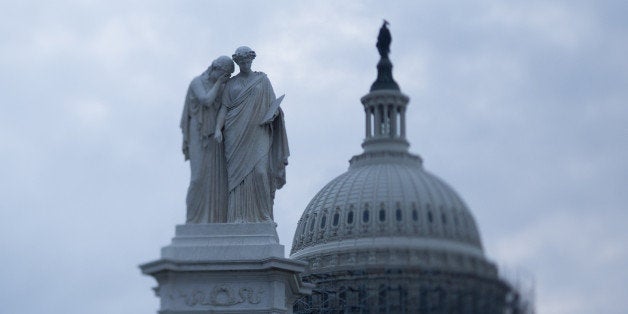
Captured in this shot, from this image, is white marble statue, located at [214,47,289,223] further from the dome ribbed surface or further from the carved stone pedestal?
the dome ribbed surface

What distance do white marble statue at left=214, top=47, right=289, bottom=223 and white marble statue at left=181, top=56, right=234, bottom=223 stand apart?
16cm

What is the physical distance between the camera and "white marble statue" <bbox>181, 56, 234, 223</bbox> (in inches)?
800

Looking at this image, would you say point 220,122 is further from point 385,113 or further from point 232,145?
point 385,113

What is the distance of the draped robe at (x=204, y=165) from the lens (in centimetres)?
2031

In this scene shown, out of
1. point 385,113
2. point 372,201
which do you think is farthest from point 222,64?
point 385,113

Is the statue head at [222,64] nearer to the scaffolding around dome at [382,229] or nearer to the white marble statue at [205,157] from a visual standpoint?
the white marble statue at [205,157]

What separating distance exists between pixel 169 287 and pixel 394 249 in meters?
118

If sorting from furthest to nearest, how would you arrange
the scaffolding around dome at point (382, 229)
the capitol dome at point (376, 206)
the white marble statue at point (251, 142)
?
1. the capitol dome at point (376, 206)
2. the scaffolding around dome at point (382, 229)
3. the white marble statue at point (251, 142)

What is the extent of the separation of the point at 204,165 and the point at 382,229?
14206cm

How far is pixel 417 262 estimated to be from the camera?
351ft

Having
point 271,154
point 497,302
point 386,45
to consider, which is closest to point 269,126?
point 271,154

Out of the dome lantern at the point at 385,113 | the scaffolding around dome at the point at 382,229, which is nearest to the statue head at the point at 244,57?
the scaffolding around dome at the point at 382,229

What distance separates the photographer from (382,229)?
531 feet

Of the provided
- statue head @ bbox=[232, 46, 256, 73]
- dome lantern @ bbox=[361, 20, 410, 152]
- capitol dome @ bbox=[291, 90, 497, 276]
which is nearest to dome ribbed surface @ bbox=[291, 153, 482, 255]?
capitol dome @ bbox=[291, 90, 497, 276]
